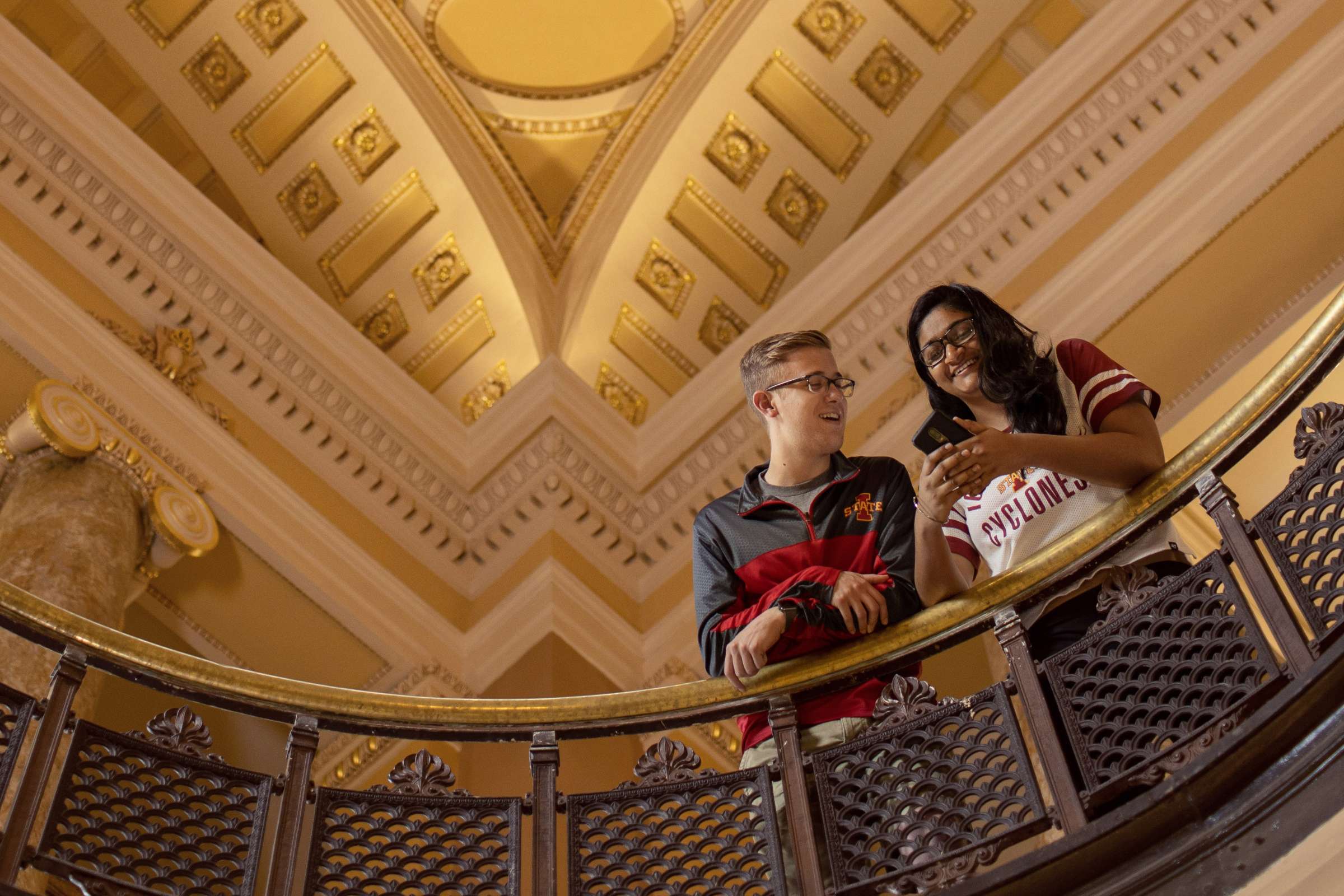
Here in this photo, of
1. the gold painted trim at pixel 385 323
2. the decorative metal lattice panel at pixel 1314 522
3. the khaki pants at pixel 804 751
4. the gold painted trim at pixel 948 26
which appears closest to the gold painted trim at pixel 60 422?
the gold painted trim at pixel 385 323

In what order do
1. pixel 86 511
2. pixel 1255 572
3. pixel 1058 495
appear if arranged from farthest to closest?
pixel 86 511 < pixel 1058 495 < pixel 1255 572

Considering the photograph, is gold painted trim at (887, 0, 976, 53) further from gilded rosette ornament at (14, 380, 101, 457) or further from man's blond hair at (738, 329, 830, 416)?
man's blond hair at (738, 329, 830, 416)

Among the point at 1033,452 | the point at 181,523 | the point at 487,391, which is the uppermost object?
the point at 487,391

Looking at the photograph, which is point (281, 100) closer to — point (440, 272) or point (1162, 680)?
point (440, 272)

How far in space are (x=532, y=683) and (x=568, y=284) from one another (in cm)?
341

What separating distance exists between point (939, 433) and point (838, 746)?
76 centimetres

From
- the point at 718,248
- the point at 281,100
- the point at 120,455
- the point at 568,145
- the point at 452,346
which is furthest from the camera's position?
the point at 568,145

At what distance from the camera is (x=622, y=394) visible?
1140cm

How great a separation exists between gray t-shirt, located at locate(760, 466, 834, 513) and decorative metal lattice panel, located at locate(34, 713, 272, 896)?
1.43 meters

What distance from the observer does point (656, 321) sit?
11.5 metres

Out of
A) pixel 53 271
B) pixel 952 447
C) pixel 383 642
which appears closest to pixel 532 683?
pixel 383 642

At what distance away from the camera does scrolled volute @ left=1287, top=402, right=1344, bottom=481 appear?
11.8ft

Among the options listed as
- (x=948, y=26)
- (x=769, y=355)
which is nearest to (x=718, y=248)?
(x=948, y=26)

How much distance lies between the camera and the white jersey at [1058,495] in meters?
3.88
